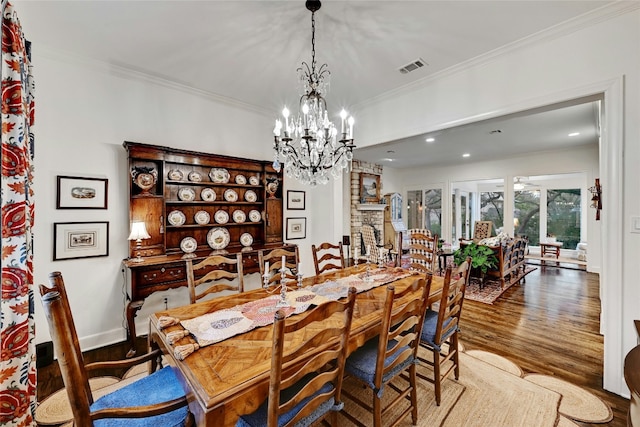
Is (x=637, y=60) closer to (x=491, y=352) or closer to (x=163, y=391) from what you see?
(x=491, y=352)

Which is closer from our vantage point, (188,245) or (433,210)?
(188,245)

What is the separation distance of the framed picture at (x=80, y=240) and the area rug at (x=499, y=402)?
2774mm

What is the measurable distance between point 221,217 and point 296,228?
1.21m

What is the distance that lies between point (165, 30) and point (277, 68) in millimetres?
1053

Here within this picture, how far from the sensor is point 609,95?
6.90 ft

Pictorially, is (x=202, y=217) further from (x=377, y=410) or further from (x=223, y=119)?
(x=377, y=410)

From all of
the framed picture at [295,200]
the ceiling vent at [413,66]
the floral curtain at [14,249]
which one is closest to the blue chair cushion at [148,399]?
the floral curtain at [14,249]

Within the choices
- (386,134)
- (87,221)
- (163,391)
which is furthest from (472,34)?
(87,221)

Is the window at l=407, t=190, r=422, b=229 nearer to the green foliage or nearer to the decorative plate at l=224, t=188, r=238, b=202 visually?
the green foliage

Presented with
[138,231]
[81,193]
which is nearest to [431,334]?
[138,231]

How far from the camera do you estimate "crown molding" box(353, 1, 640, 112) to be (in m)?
2.06

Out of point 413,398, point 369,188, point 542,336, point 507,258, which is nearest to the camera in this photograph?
point 413,398

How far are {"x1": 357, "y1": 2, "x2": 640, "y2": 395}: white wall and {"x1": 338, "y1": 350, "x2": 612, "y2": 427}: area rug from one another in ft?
1.36

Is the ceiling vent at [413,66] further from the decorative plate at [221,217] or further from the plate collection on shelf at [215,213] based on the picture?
the decorative plate at [221,217]
